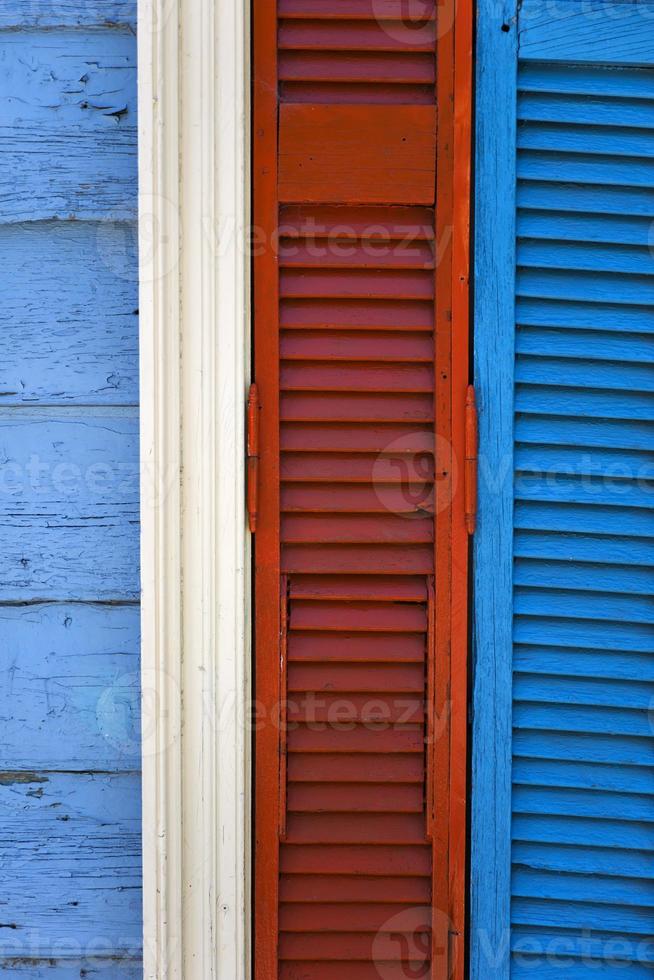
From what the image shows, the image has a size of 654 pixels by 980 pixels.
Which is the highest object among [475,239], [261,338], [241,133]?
[241,133]

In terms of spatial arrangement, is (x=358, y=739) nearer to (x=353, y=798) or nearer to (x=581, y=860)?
(x=353, y=798)

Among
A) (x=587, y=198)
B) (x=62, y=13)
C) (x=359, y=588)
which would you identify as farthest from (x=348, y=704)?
(x=62, y=13)

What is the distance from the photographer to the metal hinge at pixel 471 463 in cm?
100

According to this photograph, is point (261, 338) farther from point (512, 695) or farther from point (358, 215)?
point (512, 695)

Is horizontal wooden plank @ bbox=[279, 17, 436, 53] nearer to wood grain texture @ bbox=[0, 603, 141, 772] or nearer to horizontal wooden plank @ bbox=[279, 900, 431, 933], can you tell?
wood grain texture @ bbox=[0, 603, 141, 772]

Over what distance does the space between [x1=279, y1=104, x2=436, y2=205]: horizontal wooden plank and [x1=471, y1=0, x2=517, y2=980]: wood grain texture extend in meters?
0.08

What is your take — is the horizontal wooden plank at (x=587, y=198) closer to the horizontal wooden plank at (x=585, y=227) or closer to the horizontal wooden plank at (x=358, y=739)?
the horizontal wooden plank at (x=585, y=227)

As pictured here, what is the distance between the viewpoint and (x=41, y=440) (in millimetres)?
1053

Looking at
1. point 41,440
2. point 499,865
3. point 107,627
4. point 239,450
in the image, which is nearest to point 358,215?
point 239,450

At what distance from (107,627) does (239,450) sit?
307mm

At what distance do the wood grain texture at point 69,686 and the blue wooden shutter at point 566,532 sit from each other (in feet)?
1.55

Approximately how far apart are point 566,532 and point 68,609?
26.4 inches

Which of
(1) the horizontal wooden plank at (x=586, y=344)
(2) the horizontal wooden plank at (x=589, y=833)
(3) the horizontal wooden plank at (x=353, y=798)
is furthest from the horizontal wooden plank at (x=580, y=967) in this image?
(1) the horizontal wooden plank at (x=586, y=344)

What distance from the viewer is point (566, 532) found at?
1028 mm
